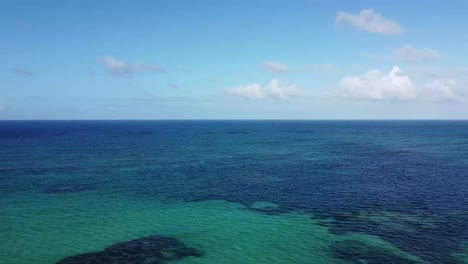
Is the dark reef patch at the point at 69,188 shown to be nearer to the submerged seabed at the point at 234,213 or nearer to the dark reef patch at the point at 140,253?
the submerged seabed at the point at 234,213

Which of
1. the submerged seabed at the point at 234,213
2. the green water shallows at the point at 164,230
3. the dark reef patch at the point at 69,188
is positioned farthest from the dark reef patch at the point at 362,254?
the dark reef patch at the point at 69,188

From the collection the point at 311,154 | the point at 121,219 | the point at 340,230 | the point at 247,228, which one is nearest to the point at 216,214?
the point at 247,228

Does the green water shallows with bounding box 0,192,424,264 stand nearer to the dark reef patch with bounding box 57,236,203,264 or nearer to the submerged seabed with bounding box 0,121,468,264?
the submerged seabed with bounding box 0,121,468,264

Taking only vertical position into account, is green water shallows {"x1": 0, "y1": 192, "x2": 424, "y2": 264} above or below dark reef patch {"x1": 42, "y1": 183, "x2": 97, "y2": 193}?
below

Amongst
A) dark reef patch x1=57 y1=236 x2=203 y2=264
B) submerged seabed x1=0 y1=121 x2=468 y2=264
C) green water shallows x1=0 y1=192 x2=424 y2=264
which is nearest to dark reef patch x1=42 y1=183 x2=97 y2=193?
submerged seabed x1=0 y1=121 x2=468 y2=264

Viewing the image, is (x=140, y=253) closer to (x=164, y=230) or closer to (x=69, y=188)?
(x=164, y=230)

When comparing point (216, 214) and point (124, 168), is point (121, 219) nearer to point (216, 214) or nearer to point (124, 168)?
point (216, 214)

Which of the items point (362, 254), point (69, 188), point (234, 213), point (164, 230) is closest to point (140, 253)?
point (164, 230)
